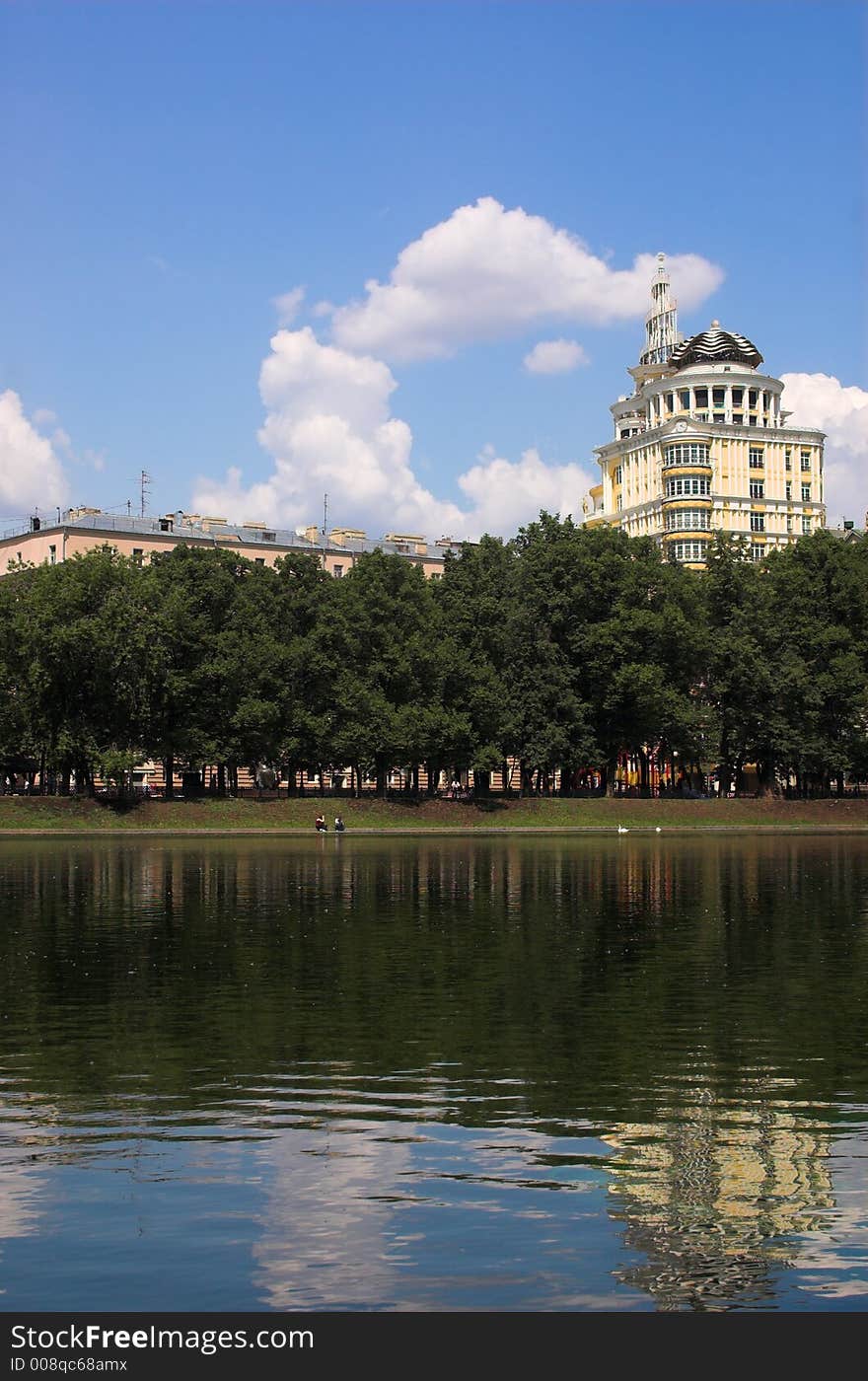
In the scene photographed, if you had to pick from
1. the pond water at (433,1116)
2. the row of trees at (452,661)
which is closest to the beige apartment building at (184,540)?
the row of trees at (452,661)

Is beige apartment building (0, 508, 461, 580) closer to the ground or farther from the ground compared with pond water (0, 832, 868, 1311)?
farther from the ground

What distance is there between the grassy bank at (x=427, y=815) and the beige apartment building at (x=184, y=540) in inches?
1654

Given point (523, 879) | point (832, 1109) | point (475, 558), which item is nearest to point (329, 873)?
point (523, 879)

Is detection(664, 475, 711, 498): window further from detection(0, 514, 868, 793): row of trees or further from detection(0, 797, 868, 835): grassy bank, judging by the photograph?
detection(0, 797, 868, 835): grassy bank

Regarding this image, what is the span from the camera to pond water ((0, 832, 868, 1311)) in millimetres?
11844

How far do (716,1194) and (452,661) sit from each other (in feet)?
339

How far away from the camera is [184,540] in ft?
543

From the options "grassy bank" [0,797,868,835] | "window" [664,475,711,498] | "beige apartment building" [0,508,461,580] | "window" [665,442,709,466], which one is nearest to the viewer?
"grassy bank" [0,797,868,835]

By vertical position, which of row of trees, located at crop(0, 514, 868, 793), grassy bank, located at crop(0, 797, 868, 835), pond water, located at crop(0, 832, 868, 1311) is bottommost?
grassy bank, located at crop(0, 797, 868, 835)

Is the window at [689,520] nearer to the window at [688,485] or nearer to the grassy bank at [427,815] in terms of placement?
the window at [688,485]

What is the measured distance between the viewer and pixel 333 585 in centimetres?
12275

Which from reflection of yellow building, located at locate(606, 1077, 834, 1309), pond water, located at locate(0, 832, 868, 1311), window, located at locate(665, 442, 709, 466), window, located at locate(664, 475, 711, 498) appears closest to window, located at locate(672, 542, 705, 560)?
window, located at locate(664, 475, 711, 498)

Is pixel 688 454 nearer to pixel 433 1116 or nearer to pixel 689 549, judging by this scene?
pixel 689 549

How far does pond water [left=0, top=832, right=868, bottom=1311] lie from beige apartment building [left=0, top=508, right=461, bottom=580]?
120 metres
